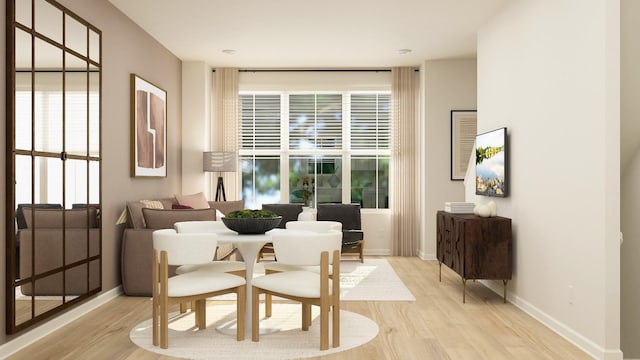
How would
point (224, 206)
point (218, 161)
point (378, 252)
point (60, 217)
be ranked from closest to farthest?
point (60, 217) → point (224, 206) → point (218, 161) → point (378, 252)

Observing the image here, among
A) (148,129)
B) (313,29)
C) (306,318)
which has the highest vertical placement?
(313,29)

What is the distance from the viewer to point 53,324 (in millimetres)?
3943

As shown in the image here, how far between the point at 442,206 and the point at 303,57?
2936 millimetres

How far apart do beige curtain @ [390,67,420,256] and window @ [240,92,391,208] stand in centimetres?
22

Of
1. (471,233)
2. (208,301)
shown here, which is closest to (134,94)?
(208,301)

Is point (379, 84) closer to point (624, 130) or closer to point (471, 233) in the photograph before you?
point (471, 233)

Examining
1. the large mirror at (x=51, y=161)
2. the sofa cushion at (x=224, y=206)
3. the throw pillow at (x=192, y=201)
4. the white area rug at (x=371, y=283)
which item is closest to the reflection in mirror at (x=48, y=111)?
the large mirror at (x=51, y=161)

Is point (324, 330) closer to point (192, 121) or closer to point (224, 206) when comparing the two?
point (224, 206)

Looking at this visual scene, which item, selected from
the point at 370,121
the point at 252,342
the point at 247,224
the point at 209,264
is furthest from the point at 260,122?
the point at 252,342

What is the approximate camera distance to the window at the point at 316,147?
813cm

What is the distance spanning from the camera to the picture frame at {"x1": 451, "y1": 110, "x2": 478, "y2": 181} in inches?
298

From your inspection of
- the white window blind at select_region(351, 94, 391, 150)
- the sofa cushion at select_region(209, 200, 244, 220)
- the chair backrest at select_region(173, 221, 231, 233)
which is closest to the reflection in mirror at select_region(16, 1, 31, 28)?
the chair backrest at select_region(173, 221, 231, 233)

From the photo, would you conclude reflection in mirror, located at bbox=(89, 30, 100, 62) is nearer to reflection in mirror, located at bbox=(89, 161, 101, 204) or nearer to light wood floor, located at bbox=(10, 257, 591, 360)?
reflection in mirror, located at bbox=(89, 161, 101, 204)

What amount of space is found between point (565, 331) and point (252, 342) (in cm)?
223
